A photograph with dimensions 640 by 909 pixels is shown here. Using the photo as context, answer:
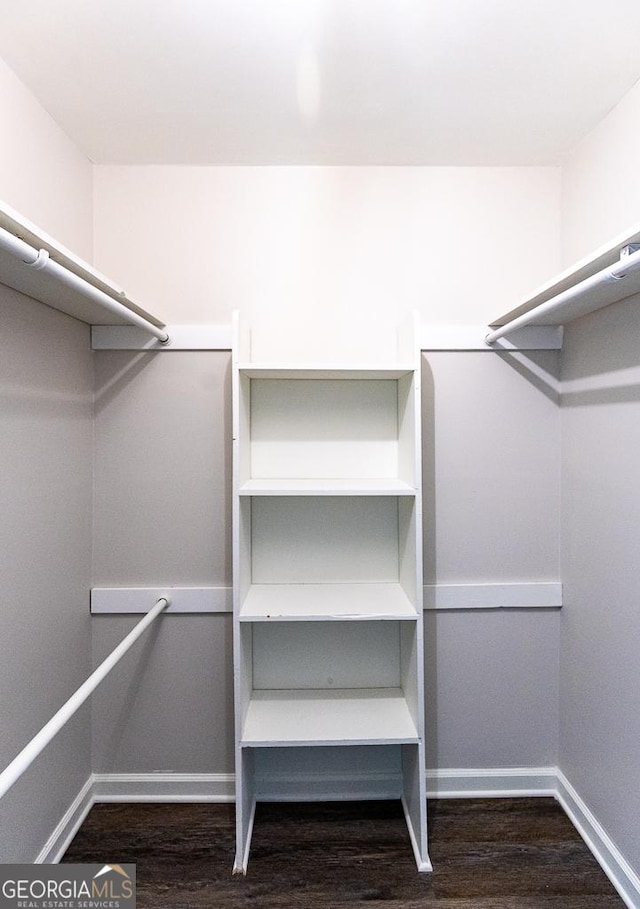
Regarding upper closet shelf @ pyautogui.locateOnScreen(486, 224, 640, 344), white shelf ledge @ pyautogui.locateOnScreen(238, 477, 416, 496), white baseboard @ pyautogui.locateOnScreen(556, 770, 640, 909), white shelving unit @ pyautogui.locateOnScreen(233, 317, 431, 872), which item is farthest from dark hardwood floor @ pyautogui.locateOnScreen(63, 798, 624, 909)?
upper closet shelf @ pyautogui.locateOnScreen(486, 224, 640, 344)

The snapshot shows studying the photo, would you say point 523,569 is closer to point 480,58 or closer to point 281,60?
point 480,58

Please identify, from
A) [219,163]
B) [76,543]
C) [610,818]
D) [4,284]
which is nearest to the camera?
[4,284]

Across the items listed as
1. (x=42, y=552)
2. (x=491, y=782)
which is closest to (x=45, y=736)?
(x=42, y=552)

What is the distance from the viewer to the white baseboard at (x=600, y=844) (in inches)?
60.7

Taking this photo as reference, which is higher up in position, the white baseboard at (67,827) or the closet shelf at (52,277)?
the closet shelf at (52,277)

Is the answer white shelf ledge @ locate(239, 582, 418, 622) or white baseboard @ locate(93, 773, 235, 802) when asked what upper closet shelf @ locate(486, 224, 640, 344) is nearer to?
white shelf ledge @ locate(239, 582, 418, 622)

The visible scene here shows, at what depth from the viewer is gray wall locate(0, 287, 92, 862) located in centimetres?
146

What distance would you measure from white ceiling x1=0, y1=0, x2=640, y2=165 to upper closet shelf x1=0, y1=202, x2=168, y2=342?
0.59m

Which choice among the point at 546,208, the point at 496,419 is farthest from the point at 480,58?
the point at 496,419

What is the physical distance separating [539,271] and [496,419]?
58cm

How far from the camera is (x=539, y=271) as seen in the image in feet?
6.68

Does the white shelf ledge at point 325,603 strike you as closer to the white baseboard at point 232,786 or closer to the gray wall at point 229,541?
the gray wall at point 229,541

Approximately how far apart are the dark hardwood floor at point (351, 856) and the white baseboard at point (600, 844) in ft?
0.08

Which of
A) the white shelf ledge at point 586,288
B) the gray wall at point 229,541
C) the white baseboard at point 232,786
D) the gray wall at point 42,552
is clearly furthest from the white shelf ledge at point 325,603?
the white shelf ledge at point 586,288
